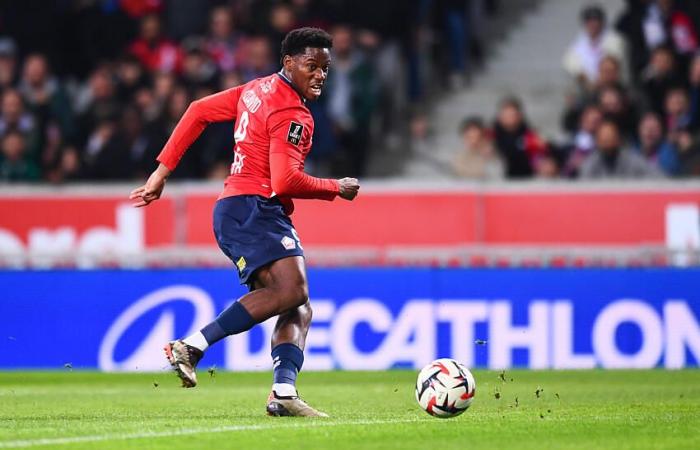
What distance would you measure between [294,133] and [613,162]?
7.91 m

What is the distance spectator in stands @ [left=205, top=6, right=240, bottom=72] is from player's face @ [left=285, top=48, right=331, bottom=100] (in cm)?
966

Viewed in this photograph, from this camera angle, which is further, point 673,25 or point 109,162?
point 109,162

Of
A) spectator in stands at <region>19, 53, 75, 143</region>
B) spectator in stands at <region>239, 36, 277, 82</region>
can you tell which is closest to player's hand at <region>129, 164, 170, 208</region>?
spectator in stands at <region>239, 36, 277, 82</region>

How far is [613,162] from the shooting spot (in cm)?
1605

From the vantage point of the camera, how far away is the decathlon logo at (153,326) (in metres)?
14.6

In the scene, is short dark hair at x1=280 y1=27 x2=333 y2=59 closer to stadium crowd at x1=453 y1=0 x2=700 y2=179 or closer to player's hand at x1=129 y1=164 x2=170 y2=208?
player's hand at x1=129 y1=164 x2=170 y2=208

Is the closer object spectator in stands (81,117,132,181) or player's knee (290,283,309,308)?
player's knee (290,283,309,308)

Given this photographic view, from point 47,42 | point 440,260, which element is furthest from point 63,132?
point 440,260

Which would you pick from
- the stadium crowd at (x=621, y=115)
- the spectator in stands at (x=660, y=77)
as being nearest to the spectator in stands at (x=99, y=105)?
the stadium crowd at (x=621, y=115)

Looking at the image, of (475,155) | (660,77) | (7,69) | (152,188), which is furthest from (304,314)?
(7,69)

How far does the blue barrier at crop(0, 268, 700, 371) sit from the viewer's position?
14.0 metres

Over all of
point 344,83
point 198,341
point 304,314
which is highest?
point 344,83

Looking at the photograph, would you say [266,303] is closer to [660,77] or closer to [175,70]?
[660,77]

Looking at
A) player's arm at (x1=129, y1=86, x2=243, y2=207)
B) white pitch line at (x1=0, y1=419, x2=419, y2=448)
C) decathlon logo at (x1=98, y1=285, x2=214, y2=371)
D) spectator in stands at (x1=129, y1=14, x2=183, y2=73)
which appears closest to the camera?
white pitch line at (x1=0, y1=419, x2=419, y2=448)
